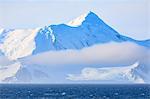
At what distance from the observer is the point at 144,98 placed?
114 m

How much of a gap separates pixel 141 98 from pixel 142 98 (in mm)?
294

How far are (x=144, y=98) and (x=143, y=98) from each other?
21cm

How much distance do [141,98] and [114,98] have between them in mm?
5051

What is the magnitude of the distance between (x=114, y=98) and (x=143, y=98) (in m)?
5.36

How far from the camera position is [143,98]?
114 meters

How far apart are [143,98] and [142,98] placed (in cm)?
23

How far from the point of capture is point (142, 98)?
11400 centimetres

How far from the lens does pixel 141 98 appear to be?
114250mm

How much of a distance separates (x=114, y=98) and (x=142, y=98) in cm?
515

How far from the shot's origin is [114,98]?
371 ft
